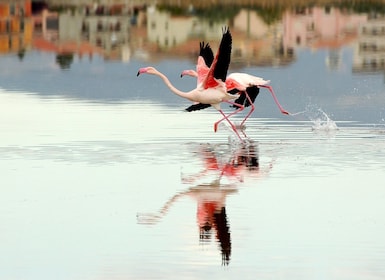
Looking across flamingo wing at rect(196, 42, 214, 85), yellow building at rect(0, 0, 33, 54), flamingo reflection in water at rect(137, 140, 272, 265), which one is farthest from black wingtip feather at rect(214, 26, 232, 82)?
yellow building at rect(0, 0, 33, 54)

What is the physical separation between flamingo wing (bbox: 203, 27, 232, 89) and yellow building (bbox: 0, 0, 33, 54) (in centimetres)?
2767

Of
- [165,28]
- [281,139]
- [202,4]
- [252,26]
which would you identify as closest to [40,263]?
[281,139]

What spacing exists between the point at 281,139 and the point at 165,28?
4055cm

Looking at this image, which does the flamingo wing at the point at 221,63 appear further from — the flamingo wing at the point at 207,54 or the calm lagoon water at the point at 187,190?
the flamingo wing at the point at 207,54

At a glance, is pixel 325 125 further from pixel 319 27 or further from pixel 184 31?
pixel 184 31

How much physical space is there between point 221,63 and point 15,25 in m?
45.8

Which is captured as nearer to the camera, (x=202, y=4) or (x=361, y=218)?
(x=361, y=218)

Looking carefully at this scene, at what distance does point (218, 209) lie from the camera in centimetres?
1253

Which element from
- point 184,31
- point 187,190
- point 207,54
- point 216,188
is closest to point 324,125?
point 207,54

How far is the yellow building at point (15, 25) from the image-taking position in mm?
51319

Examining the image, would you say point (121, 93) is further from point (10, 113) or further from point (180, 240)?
point (180, 240)

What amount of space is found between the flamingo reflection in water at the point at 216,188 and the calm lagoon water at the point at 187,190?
0.02 meters

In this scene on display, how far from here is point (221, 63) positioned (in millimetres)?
18422

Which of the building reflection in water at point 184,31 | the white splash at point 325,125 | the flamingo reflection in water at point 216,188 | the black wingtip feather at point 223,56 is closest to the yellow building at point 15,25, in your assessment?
the building reflection in water at point 184,31
